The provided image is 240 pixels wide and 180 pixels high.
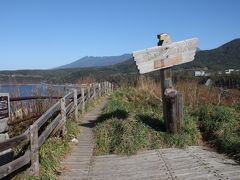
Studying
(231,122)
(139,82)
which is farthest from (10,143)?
(139,82)

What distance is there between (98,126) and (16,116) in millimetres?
2042

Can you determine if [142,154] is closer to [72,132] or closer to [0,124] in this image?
[72,132]

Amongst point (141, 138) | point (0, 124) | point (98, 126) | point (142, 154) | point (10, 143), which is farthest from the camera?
point (98, 126)

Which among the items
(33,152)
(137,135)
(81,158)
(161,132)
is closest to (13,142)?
(33,152)

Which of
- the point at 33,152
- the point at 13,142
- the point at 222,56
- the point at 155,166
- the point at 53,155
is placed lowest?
the point at 155,166

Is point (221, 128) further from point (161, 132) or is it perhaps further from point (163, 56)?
point (163, 56)

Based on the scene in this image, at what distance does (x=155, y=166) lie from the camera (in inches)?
297

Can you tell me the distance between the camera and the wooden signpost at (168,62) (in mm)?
9391

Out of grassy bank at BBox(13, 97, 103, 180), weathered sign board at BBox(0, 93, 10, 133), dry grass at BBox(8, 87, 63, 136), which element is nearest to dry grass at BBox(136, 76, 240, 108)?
dry grass at BBox(8, 87, 63, 136)

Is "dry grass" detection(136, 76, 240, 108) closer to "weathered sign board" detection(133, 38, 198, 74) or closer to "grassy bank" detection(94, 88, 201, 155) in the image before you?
"grassy bank" detection(94, 88, 201, 155)

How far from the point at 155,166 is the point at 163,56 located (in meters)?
2.86

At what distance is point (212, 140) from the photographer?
370 inches

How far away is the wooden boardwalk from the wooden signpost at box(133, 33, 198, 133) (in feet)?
2.95

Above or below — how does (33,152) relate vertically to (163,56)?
below
